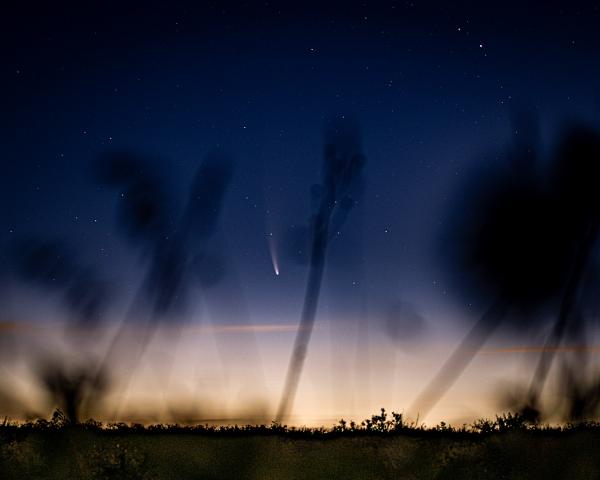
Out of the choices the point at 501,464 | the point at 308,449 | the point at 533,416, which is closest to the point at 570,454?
the point at 501,464

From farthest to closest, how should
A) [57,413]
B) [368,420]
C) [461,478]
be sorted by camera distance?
[57,413] → [368,420] → [461,478]

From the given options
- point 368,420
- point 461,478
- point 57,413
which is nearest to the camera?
point 461,478

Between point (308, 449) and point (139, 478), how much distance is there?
2382 millimetres

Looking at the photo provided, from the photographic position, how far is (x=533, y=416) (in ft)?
40.7

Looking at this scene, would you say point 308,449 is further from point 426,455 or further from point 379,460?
point 426,455

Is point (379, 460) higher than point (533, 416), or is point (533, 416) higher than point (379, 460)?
point (533, 416)

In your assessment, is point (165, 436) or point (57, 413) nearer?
point (165, 436)

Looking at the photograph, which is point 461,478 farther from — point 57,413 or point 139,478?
point 57,413

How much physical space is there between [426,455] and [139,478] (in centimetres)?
399

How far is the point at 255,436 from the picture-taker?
1074 cm

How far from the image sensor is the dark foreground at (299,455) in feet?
33.9

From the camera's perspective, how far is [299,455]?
10.5 m

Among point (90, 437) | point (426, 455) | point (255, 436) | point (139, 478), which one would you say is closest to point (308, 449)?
point (255, 436)

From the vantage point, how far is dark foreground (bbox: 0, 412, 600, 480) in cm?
1034
